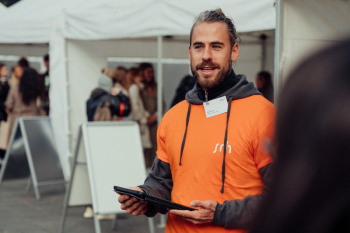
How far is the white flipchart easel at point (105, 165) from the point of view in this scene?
4.53 m

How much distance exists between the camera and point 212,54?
1931 millimetres

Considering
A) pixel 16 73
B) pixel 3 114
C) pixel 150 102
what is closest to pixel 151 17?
pixel 150 102

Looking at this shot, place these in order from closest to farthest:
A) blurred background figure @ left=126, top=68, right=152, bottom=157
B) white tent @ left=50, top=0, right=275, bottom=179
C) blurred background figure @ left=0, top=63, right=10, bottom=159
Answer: white tent @ left=50, top=0, right=275, bottom=179 → blurred background figure @ left=126, top=68, right=152, bottom=157 → blurred background figure @ left=0, top=63, right=10, bottom=159

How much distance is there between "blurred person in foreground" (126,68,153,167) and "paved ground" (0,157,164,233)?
1.67 m

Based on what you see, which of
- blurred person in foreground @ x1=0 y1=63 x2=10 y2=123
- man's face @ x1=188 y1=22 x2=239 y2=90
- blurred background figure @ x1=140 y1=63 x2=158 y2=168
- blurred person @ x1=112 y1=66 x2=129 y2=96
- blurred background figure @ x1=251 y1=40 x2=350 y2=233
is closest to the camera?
blurred background figure @ x1=251 y1=40 x2=350 y2=233

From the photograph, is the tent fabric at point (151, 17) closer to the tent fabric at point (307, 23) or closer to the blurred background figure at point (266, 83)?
Answer: the tent fabric at point (307, 23)

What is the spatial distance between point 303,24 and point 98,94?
142 inches

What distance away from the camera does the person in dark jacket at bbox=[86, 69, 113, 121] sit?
6.05m

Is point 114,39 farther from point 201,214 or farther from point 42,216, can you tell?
Answer: point 201,214

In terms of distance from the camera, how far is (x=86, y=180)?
197 inches

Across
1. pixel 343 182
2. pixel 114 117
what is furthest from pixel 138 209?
pixel 114 117

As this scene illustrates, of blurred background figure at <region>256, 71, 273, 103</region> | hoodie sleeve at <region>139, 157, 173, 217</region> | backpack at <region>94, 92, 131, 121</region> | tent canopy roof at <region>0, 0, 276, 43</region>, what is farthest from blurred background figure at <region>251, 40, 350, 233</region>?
blurred background figure at <region>256, 71, 273, 103</region>

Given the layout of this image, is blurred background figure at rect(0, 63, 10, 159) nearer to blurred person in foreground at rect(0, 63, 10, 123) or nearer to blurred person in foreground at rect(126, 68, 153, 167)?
blurred person in foreground at rect(0, 63, 10, 123)

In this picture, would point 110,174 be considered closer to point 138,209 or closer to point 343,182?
point 138,209
